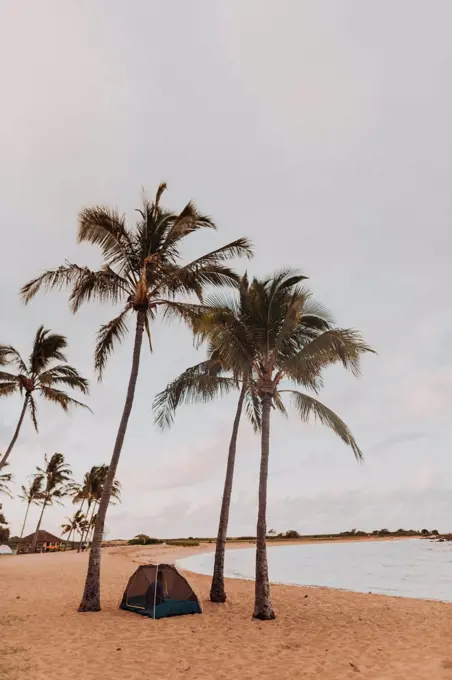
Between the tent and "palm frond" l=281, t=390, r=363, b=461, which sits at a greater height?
"palm frond" l=281, t=390, r=363, b=461

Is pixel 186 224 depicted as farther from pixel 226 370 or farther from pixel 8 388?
pixel 8 388

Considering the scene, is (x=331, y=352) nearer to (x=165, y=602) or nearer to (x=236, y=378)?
(x=236, y=378)

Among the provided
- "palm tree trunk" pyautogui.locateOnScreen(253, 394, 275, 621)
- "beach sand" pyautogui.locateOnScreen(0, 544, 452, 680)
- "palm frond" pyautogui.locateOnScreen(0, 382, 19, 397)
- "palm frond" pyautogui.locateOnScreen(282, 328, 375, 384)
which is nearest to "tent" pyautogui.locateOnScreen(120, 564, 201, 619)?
"beach sand" pyautogui.locateOnScreen(0, 544, 452, 680)

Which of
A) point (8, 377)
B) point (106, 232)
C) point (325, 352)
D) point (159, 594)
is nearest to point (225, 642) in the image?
point (159, 594)

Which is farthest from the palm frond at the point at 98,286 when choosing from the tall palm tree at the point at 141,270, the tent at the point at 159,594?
the tent at the point at 159,594

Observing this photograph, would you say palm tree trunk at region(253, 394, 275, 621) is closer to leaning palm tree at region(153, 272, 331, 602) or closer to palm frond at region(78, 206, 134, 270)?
leaning palm tree at region(153, 272, 331, 602)

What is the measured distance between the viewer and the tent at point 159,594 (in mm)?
11523

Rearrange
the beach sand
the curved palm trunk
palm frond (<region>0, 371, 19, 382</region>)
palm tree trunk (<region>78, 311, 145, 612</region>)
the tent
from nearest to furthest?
the beach sand, the tent, palm tree trunk (<region>78, 311, 145, 612</region>), the curved palm trunk, palm frond (<region>0, 371, 19, 382</region>)

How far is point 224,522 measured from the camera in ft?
46.4

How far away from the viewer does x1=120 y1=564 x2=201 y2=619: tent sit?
1152cm

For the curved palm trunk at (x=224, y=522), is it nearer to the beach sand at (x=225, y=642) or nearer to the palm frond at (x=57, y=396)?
the beach sand at (x=225, y=642)

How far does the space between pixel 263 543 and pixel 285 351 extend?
17.3ft

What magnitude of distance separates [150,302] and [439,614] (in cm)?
1222

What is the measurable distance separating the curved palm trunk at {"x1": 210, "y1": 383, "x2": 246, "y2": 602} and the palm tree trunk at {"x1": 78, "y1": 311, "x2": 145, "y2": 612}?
3.33 metres
